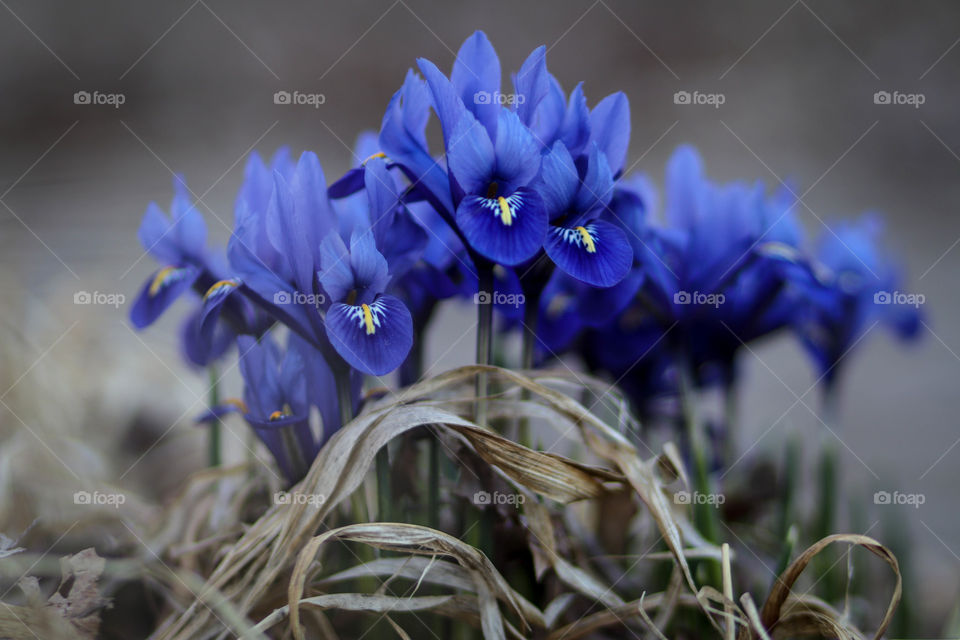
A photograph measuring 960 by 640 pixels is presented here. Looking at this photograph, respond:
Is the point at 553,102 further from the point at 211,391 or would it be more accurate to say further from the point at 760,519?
the point at 760,519

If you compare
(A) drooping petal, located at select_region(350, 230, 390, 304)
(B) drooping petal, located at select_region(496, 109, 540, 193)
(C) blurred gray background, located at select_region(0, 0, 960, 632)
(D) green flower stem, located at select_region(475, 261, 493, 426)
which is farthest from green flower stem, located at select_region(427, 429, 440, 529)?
(C) blurred gray background, located at select_region(0, 0, 960, 632)

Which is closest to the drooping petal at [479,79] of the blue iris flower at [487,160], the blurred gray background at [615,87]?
the blue iris flower at [487,160]

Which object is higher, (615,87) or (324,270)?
(615,87)

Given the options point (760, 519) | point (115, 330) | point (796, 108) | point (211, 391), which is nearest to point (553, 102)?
point (211, 391)

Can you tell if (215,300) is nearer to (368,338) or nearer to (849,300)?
(368,338)

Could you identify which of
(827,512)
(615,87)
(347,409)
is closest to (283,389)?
(347,409)
